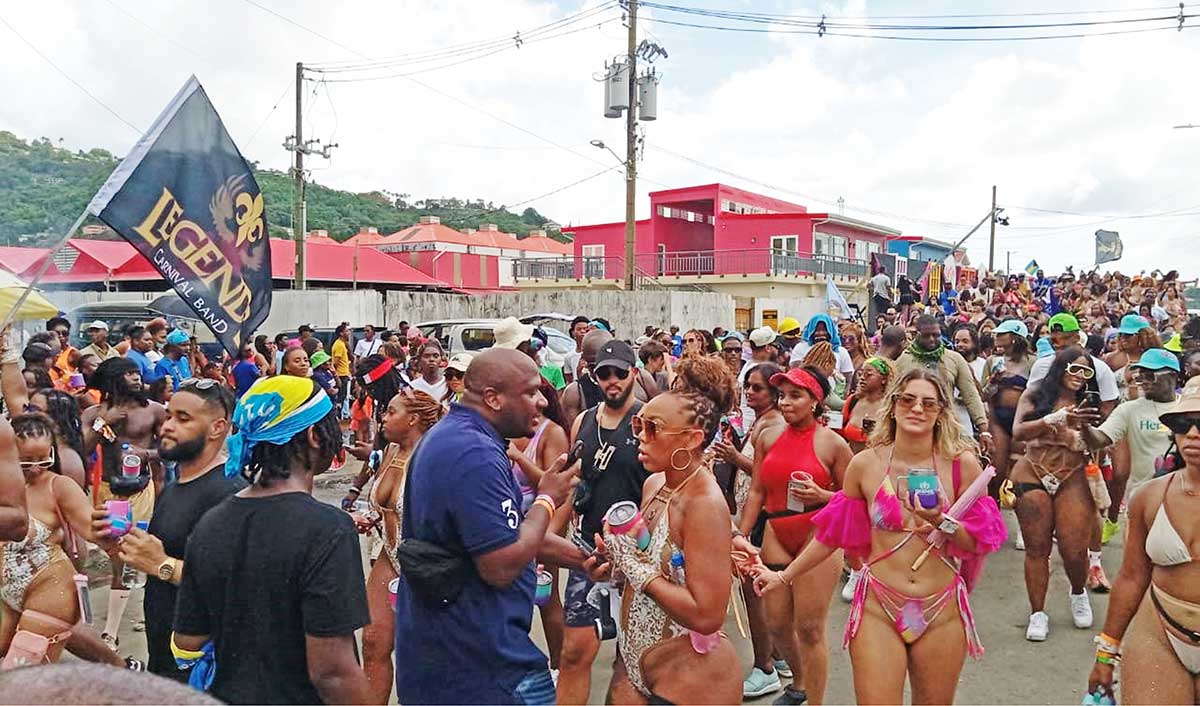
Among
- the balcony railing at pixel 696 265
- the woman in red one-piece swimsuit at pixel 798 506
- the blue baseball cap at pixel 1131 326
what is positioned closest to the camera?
the woman in red one-piece swimsuit at pixel 798 506

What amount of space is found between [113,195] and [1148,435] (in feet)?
21.5

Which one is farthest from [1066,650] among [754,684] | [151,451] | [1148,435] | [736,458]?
[151,451]

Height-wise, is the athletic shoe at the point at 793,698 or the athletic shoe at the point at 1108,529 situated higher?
the athletic shoe at the point at 1108,529

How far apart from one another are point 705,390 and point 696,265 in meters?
29.3

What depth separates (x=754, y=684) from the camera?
463 centimetres

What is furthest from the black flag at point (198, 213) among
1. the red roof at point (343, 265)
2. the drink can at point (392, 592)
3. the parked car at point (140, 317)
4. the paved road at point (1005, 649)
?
the red roof at point (343, 265)

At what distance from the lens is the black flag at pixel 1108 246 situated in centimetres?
3375

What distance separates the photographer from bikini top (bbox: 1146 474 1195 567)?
9.83 feet

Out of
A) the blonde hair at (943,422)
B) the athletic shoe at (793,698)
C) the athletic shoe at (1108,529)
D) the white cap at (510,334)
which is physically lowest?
the athletic shoe at (793,698)

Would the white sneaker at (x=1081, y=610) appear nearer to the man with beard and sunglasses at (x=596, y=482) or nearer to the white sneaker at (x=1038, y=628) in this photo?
the white sneaker at (x=1038, y=628)

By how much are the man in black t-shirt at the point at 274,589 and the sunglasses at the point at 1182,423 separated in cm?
298

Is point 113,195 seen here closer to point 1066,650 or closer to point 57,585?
point 57,585

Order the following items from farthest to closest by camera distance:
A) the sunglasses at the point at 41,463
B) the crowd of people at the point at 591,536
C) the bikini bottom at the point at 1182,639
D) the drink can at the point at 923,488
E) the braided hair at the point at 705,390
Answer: the sunglasses at the point at 41,463 < the drink can at the point at 923,488 < the braided hair at the point at 705,390 < the bikini bottom at the point at 1182,639 < the crowd of people at the point at 591,536

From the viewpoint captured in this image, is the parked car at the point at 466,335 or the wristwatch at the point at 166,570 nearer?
the wristwatch at the point at 166,570
